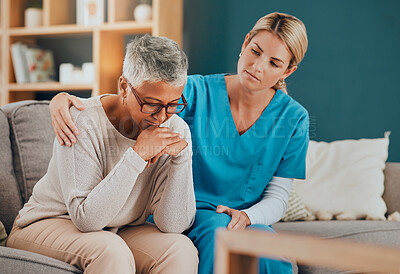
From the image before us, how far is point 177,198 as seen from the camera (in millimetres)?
1326

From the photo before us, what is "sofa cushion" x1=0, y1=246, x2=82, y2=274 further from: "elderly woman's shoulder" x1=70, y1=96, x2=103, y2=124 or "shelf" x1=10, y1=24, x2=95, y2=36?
"shelf" x1=10, y1=24, x2=95, y2=36

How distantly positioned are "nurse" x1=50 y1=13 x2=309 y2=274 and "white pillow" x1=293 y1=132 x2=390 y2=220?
574 mm

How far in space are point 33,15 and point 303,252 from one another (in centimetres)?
Result: 314

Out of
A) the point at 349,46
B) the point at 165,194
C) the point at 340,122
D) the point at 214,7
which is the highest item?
the point at 214,7

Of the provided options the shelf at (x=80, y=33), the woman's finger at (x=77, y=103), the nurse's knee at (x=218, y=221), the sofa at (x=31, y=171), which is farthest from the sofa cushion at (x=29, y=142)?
the shelf at (x=80, y=33)

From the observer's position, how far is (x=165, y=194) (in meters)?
1.33

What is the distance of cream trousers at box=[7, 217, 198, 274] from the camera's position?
45.2 inches

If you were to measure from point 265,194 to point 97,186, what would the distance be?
25.8 inches

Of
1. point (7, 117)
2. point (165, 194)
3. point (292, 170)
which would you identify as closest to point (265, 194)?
point (292, 170)

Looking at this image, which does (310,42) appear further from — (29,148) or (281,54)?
(29,148)

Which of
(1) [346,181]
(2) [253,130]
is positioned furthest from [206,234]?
(1) [346,181]

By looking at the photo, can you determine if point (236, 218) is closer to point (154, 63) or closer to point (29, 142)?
point (154, 63)

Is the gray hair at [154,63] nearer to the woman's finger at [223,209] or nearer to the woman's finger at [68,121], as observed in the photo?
the woman's finger at [68,121]

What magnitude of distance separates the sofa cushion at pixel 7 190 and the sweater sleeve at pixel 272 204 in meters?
0.78
